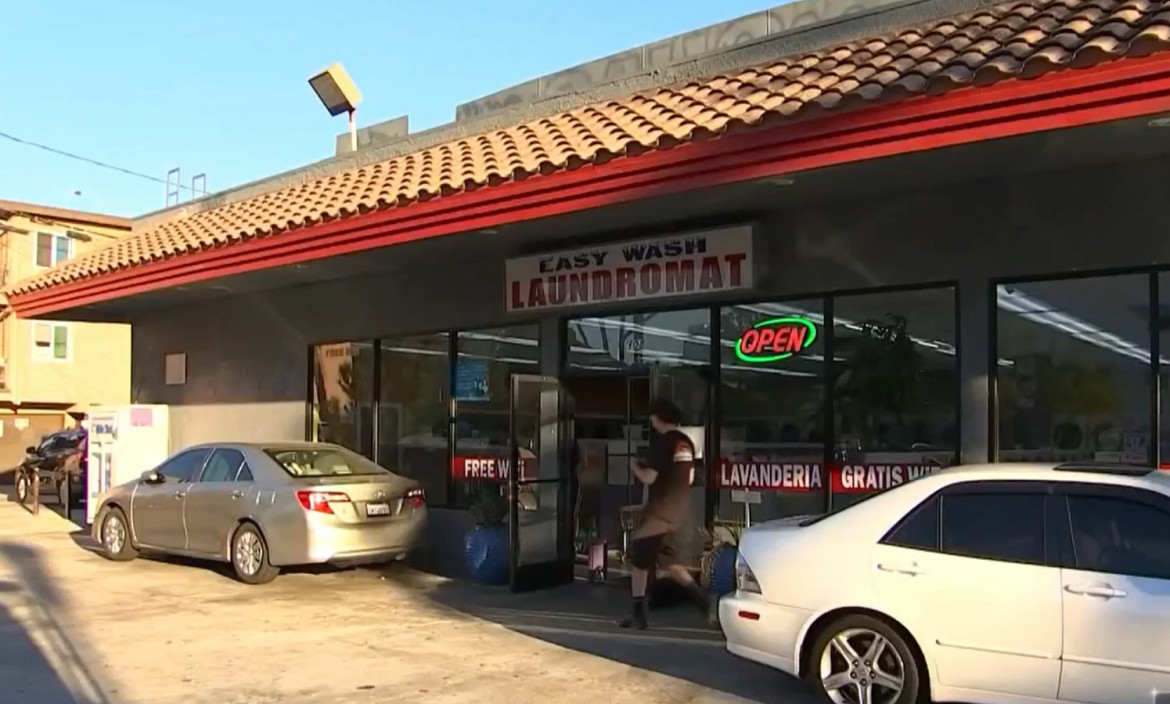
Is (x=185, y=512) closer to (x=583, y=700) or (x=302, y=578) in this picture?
(x=302, y=578)

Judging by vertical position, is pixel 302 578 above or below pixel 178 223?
below

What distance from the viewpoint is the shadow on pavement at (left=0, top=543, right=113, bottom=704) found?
23.9 ft

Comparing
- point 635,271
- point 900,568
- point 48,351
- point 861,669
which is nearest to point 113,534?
point 635,271

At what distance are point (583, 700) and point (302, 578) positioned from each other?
5902mm

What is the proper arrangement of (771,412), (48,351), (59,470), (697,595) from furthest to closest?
(48,351) → (59,470) → (771,412) → (697,595)

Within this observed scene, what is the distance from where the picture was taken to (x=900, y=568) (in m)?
6.30

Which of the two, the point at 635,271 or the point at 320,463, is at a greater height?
the point at 635,271

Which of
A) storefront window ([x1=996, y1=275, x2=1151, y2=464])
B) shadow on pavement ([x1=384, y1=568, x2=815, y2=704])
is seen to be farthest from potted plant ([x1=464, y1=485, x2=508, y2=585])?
storefront window ([x1=996, y1=275, x2=1151, y2=464])

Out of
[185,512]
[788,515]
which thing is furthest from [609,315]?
[185,512]

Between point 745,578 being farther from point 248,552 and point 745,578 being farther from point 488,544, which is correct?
point 248,552

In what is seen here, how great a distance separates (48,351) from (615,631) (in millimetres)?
33084

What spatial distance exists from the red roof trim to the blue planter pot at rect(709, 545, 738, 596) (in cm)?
317

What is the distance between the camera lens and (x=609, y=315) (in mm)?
11656

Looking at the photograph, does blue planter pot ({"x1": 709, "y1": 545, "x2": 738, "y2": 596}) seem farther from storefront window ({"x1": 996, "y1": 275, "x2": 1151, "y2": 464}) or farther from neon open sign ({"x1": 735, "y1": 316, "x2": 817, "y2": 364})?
storefront window ({"x1": 996, "y1": 275, "x2": 1151, "y2": 464})
